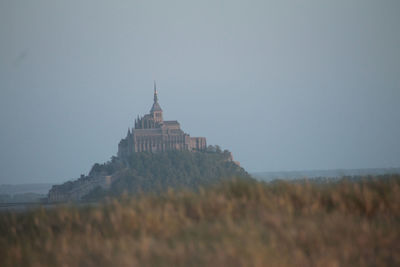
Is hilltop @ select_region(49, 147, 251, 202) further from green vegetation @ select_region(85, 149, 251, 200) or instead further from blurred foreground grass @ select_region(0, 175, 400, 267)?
blurred foreground grass @ select_region(0, 175, 400, 267)

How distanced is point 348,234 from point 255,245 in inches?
60.8

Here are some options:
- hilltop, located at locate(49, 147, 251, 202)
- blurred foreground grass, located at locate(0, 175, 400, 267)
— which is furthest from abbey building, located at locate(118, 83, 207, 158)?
blurred foreground grass, located at locate(0, 175, 400, 267)

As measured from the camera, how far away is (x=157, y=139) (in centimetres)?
12100

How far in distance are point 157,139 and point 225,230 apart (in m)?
114

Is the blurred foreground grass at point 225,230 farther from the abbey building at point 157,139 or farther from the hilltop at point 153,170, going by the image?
the abbey building at point 157,139

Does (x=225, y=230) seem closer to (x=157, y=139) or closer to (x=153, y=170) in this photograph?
(x=153, y=170)

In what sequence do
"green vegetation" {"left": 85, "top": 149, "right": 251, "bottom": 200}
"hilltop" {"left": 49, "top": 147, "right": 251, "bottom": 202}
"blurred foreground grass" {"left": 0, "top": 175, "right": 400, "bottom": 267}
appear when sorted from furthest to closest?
"green vegetation" {"left": 85, "top": 149, "right": 251, "bottom": 200} → "hilltop" {"left": 49, "top": 147, "right": 251, "bottom": 202} → "blurred foreground grass" {"left": 0, "top": 175, "right": 400, "bottom": 267}

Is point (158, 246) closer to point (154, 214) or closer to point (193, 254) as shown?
point (193, 254)

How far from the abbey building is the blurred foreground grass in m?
110

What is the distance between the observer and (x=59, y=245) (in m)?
7.61

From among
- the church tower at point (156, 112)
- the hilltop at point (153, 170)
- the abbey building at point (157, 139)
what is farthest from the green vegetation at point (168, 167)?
the church tower at point (156, 112)

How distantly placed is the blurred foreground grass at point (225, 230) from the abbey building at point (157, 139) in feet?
359

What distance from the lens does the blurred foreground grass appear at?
665 centimetres

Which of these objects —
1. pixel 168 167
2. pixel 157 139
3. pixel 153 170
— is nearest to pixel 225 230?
pixel 168 167
